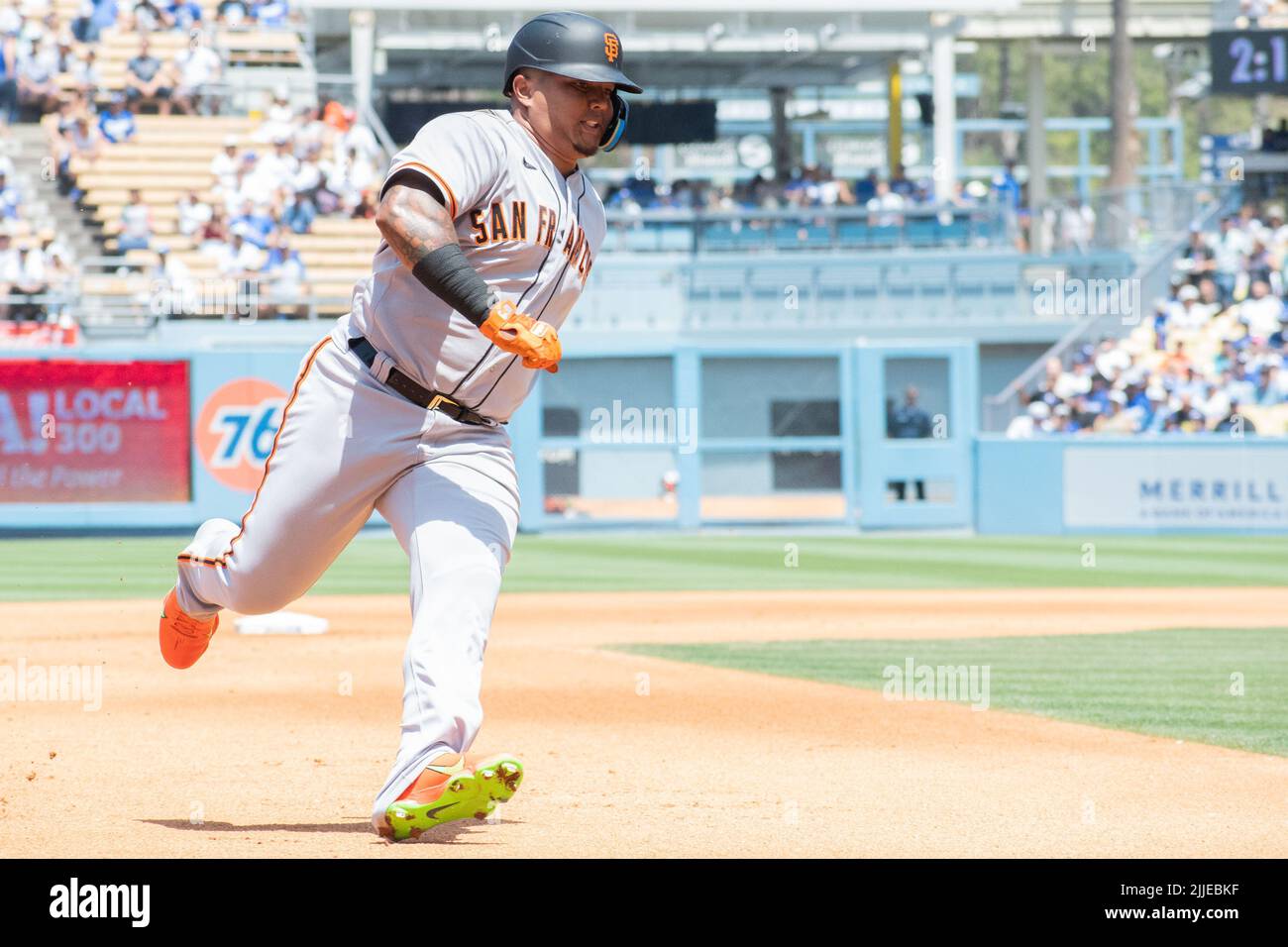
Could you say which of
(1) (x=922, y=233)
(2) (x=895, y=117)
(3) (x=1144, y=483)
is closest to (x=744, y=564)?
(3) (x=1144, y=483)

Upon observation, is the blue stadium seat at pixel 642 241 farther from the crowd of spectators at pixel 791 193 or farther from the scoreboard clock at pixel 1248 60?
the scoreboard clock at pixel 1248 60

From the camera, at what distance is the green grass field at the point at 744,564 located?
15336 mm

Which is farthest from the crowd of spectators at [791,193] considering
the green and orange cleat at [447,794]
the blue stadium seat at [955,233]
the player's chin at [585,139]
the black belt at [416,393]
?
the green and orange cleat at [447,794]

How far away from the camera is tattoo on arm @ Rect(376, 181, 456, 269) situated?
14.5 feet

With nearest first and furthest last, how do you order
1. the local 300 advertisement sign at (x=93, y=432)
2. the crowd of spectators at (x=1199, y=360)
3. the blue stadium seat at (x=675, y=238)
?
the local 300 advertisement sign at (x=93, y=432), the crowd of spectators at (x=1199, y=360), the blue stadium seat at (x=675, y=238)

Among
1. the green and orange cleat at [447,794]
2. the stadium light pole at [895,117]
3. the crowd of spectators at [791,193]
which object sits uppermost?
the stadium light pole at [895,117]

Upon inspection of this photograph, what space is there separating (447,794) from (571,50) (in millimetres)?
1926

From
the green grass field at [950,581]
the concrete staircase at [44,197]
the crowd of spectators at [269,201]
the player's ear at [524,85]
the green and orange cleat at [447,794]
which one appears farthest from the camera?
the concrete staircase at [44,197]

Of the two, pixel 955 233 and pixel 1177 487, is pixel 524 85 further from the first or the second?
pixel 955 233

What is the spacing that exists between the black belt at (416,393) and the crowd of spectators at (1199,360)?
18.2 m

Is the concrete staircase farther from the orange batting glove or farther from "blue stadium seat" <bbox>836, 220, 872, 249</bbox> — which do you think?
the orange batting glove

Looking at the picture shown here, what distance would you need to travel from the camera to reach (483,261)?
15.6 ft

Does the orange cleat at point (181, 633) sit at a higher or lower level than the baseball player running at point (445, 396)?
lower

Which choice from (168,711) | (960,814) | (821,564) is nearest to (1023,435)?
(821,564)
